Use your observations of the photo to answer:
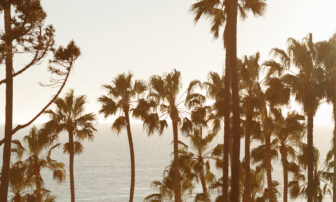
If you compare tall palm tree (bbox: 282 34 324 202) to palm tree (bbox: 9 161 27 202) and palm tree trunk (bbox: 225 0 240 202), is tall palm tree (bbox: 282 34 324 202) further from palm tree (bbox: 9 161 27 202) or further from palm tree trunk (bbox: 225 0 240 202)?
palm tree (bbox: 9 161 27 202)

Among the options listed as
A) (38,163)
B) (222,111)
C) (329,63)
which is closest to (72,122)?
(38,163)

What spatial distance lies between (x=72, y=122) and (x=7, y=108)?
483 inches

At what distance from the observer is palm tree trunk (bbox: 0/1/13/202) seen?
18609 mm

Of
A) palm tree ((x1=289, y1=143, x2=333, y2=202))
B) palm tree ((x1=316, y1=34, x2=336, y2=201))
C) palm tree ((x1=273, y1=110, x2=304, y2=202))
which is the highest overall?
palm tree ((x1=316, y1=34, x2=336, y2=201))

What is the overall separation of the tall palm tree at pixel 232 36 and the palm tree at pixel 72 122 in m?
12.9

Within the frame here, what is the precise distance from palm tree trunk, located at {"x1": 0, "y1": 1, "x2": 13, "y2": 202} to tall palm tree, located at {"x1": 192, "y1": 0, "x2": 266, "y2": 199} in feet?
25.6

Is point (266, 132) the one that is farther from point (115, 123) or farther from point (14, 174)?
point (14, 174)

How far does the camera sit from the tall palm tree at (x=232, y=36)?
1744 centimetres

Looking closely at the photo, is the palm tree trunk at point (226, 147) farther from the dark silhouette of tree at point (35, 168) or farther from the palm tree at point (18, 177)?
the dark silhouette of tree at point (35, 168)

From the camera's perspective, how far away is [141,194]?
159875 millimetres

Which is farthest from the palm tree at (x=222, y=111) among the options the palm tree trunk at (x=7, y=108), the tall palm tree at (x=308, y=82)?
the palm tree trunk at (x=7, y=108)

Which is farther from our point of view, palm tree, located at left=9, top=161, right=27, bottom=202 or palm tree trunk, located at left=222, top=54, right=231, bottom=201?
palm tree, located at left=9, top=161, right=27, bottom=202

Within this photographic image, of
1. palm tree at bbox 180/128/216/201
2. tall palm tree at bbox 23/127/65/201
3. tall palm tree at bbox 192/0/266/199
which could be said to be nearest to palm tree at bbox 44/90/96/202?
tall palm tree at bbox 23/127/65/201

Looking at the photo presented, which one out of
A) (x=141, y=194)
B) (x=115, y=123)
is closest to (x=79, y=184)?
(x=141, y=194)
